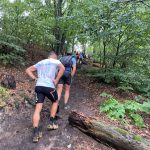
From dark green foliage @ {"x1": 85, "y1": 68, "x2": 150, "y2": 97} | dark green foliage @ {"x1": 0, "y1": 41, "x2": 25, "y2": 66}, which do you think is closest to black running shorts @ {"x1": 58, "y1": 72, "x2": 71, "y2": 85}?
dark green foliage @ {"x1": 85, "y1": 68, "x2": 150, "y2": 97}

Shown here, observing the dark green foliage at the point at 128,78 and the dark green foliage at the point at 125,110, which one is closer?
the dark green foliage at the point at 125,110

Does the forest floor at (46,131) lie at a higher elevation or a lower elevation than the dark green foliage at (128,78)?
lower

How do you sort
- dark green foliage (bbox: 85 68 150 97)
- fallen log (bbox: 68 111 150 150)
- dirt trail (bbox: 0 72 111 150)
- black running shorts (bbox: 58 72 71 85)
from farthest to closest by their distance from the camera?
dark green foliage (bbox: 85 68 150 97)
black running shorts (bbox: 58 72 71 85)
dirt trail (bbox: 0 72 111 150)
fallen log (bbox: 68 111 150 150)

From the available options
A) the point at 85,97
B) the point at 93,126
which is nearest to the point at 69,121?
the point at 93,126

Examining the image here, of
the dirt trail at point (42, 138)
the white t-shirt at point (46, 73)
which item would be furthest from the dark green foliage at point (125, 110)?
the white t-shirt at point (46, 73)

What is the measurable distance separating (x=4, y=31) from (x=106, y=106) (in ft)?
24.4

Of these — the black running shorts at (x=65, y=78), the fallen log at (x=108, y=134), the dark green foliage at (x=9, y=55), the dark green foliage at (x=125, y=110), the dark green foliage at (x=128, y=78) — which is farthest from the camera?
the dark green foliage at (x=9, y=55)

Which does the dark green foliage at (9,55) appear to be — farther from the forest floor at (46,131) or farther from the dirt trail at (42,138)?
the dirt trail at (42,138)

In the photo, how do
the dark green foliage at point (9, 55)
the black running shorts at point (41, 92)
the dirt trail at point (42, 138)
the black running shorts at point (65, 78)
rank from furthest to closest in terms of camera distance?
1. the dark green foliage at point (9, 55)
2. the black running shorts at point (65, 78)
3. the black running shorts at point (41, 92)
4. the dirt trail at point (42, 138)

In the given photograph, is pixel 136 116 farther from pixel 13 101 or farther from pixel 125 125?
pixel 13 101

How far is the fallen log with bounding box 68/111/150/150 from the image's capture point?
5.84 metres

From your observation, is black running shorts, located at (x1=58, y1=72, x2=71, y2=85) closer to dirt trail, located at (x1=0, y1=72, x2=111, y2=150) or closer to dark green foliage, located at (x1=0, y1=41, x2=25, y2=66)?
dirt trail, located at (x1=0, y1=72, x2=111, y2=150)

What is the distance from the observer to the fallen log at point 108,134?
584 centimetres

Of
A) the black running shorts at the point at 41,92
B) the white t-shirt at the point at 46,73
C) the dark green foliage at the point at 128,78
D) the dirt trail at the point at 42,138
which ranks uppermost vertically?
the white t-shirt at the point at 46,73
